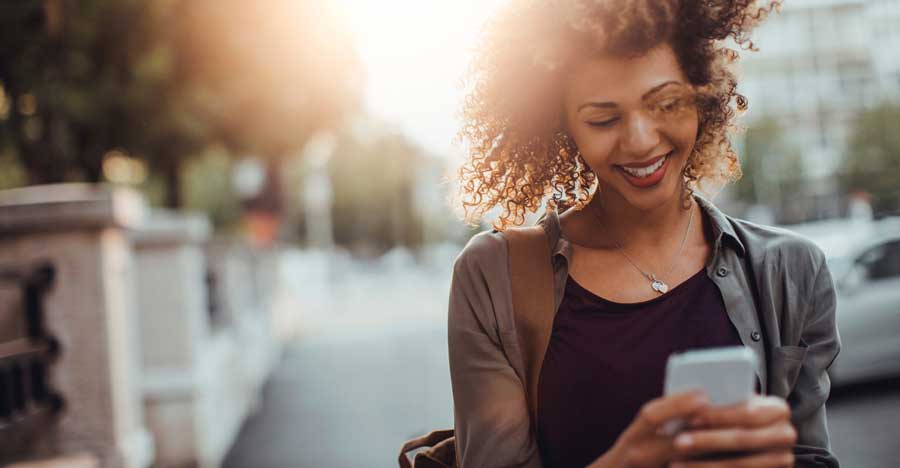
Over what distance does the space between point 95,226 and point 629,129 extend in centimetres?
377

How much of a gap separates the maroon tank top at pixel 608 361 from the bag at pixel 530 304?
0.02 meters

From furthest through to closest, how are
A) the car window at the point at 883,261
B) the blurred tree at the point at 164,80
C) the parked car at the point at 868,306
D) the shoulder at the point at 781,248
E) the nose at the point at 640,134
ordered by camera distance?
the blurred tree at the point at 164,80 → the car window at the point at 883,261 → the parked car at the point at 868,306 → the shoulder at the point at 781,248 → the nose at the point at 640,134

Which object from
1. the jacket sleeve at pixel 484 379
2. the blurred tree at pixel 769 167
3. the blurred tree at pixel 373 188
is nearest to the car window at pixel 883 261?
the jacket sleeve at pixel 484 379

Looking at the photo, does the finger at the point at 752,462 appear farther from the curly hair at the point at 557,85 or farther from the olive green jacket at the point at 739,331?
the curly hair at the point at 557,85

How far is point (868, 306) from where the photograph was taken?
9008 millimetres

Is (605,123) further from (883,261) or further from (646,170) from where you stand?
(883,261)

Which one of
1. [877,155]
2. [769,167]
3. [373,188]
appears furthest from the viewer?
[373,188]

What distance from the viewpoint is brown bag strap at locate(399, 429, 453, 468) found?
2.25 meters

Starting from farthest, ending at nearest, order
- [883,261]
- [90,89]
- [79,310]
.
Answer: [90,89] → [883,261] → [79,310]

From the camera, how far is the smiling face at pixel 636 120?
76.9 inches

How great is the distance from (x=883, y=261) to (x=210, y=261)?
21.9 ft

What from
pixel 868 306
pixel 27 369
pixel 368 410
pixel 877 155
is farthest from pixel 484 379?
pixel 877 155

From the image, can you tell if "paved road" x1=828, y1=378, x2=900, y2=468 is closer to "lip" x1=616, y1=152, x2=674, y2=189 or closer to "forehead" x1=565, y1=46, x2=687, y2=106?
"lip" x1=616, y1=152, x2=674, y2=189

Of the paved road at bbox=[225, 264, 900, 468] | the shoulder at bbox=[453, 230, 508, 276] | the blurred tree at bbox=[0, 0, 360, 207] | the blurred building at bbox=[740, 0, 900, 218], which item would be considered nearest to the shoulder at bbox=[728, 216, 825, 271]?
the shoulder at bbox=[453, 230, 508, 276]
